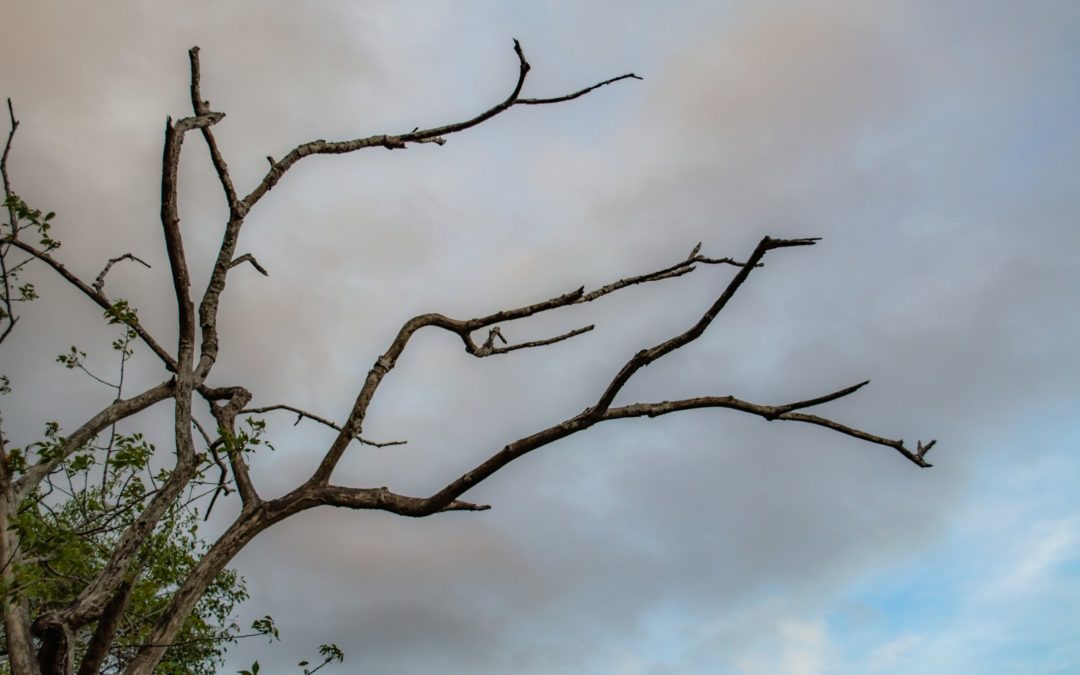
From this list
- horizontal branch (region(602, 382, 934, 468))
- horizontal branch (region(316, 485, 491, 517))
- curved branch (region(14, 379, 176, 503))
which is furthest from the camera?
curved branch (region(14, 379, 176, 503))

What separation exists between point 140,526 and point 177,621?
872 mm

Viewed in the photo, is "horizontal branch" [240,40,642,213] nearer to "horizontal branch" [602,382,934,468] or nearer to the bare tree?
the bare tree

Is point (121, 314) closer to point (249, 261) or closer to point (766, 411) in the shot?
point (249, 261)

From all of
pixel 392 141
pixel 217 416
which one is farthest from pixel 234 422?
pixel 392 141

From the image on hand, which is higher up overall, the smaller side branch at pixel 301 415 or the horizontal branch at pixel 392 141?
the horizontal branch at pixel 392 141

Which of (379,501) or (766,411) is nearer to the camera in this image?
(766,411)

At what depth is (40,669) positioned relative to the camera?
7621 mm

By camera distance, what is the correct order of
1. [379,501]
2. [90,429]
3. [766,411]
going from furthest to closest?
1. [90,429]
2. [379,501]
3. [766,411]

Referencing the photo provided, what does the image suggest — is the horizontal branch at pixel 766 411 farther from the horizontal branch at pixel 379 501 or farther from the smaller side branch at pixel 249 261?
the smaller side branch at pixel 249 261

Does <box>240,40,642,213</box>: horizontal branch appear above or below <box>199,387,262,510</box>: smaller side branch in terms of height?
above

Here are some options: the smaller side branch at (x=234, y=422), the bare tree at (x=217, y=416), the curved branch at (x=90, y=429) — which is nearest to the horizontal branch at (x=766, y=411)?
the bare tree at (x=217, y=416)

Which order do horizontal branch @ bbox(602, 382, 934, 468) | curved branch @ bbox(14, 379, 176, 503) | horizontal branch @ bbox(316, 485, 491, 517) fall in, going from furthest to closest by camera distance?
curved branch @ bbox(14, 379, 176, 503) < horizontal branch @ bbox(316, 485, 491, 517) < horizontal branch @ bbox(602, 382, 934, 468)

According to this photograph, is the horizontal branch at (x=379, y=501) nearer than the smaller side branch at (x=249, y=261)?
Yes

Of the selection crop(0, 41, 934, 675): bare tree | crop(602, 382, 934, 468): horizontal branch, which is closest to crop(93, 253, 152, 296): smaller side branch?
crop(0, 41, 934, 675): bare tree
